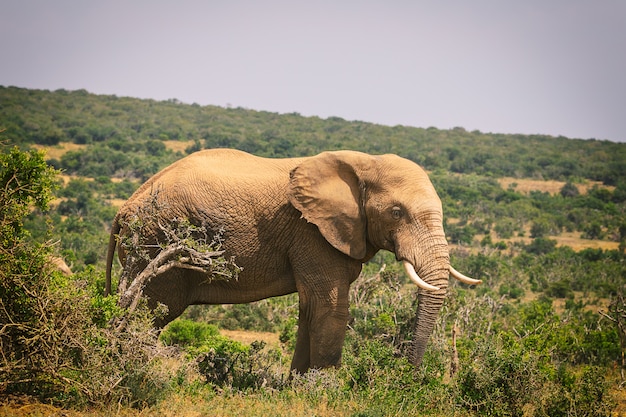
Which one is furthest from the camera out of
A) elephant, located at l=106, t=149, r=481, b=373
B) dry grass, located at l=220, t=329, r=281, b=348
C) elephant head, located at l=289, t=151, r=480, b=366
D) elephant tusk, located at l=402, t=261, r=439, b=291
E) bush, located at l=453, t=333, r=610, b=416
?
dry grass, located at l=220, t=329, r=281, b=348

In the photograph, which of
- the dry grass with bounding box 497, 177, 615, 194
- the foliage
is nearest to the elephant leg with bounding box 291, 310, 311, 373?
→ the foliage

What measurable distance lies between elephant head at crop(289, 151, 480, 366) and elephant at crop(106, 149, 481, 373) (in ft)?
0.04

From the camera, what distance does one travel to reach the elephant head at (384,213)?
27.6ft

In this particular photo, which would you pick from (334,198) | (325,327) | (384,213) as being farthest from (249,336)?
(384,213)

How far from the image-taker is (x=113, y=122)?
236 feet

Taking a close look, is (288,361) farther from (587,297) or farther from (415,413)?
(587,297)

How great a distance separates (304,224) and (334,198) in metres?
0.47

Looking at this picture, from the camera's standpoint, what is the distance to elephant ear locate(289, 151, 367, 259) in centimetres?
893

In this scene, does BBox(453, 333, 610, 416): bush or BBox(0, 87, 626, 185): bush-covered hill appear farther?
BBox(0, 87, 626, 185): bush-covered hill

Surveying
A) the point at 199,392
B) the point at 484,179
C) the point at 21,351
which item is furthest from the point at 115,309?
the point at 484,179

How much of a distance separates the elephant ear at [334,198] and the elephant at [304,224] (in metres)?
0.01

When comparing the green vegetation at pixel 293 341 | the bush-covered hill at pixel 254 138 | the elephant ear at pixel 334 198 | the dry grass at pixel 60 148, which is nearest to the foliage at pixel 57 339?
the green vegetation at pixel 293 341

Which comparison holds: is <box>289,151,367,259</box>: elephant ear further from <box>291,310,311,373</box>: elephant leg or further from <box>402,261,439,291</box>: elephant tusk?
<box>291,310,311,373</box>: elephant leg

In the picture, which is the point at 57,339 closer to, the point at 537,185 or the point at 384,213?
the point at 384,213
